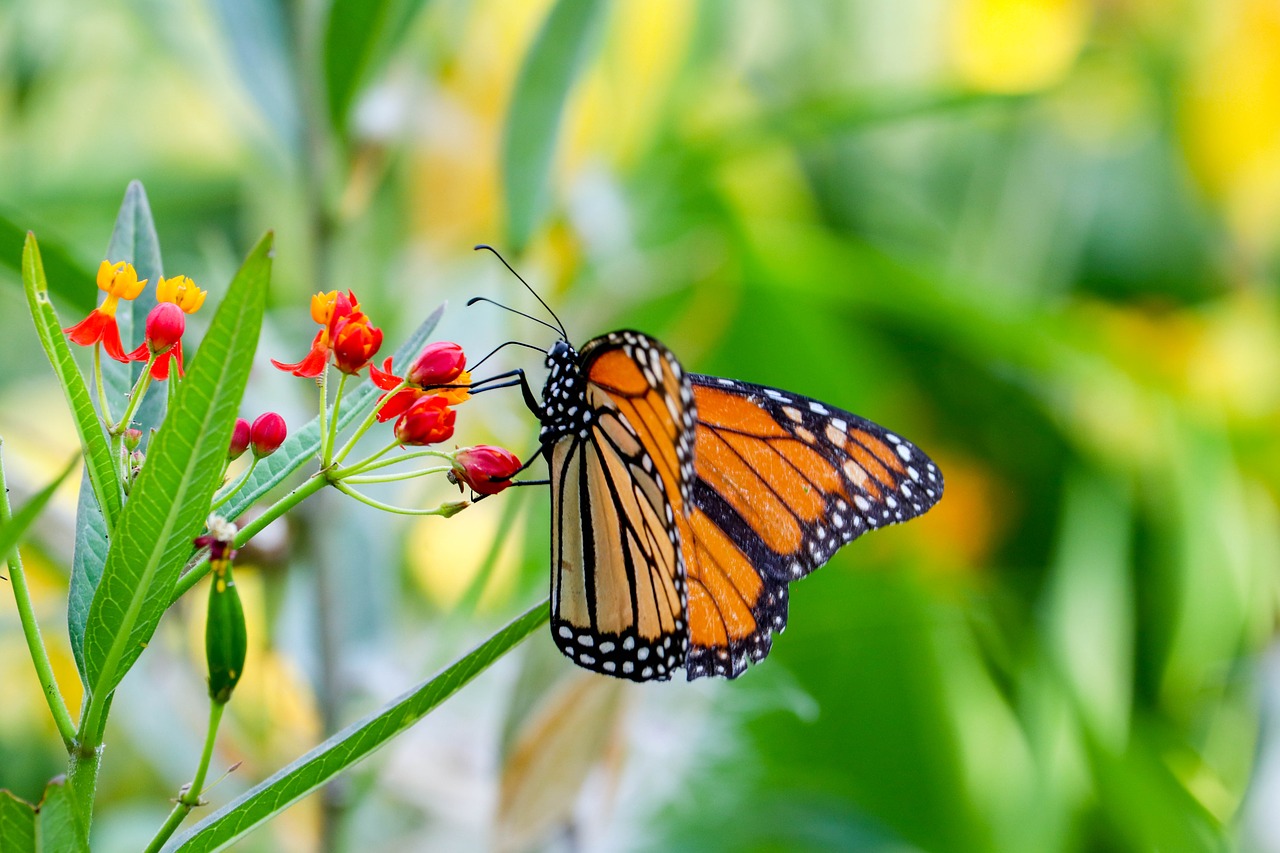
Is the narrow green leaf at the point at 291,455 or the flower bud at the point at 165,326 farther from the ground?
the flower bud at the point at 165,326

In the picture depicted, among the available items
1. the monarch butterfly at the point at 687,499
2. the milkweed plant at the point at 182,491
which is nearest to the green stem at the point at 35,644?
the milkweed plant at the point at 182,491

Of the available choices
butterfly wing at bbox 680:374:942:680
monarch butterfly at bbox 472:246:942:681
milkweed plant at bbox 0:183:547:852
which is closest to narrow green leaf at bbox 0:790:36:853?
milkweed plant at bbox 0:183:547:852

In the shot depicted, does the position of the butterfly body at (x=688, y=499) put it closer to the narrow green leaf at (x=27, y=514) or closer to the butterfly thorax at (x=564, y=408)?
the butterfly thorax at (x=564, y=408)

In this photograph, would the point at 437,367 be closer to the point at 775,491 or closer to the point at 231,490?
the point at 231,490

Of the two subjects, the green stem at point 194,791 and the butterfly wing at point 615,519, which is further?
the butterfly wing at point 615,519

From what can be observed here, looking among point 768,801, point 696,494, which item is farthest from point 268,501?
point 768,801

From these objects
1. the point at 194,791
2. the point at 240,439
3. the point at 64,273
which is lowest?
the point at 194,791

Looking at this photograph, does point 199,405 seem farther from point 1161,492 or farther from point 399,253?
point 1161,492

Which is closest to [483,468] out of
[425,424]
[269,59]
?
[425,424]
